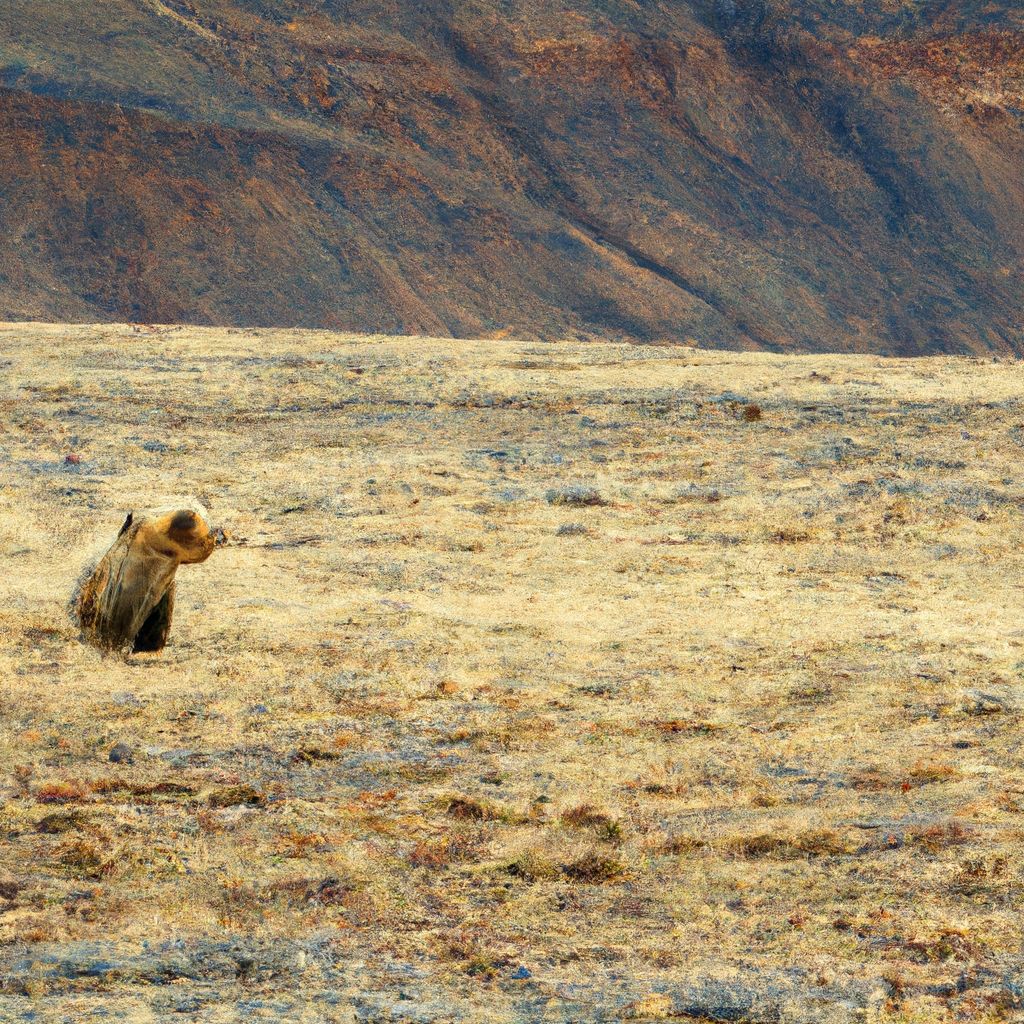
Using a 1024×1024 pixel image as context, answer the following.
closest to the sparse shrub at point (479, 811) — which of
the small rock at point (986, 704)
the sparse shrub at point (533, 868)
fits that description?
the sparse shrub at point (533, 868)

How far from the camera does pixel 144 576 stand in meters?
6.57

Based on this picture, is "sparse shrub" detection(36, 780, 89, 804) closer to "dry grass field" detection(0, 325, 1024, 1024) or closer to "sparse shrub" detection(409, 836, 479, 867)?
"dry grass field" detection(0, 325, 1024, 1024)

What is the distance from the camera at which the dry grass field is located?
3828 millimetres

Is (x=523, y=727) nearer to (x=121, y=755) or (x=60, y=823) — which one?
(x=121, y=755)

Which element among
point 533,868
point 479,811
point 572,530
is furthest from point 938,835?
point 572,530

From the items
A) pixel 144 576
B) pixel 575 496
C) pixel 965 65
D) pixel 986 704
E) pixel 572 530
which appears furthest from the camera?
pixel 965 65

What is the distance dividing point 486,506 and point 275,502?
5.44 ft

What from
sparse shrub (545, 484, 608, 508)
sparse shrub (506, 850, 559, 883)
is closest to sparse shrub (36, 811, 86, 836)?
sparse shrub (506, 850, 559, 883)

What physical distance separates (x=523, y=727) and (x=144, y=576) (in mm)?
2064

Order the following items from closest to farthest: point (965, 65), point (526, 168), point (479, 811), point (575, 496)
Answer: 1. point (479, 811)
2. point (575, 496)
3. point (526, 168)
4. point (965, 65)

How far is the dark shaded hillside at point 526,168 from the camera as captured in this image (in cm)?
2858

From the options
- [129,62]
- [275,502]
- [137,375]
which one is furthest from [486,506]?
[129,62]

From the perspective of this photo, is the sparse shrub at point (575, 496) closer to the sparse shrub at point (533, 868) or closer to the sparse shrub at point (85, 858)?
the sparse shrub at point (533, 868)

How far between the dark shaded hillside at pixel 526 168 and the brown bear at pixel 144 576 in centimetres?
2088
